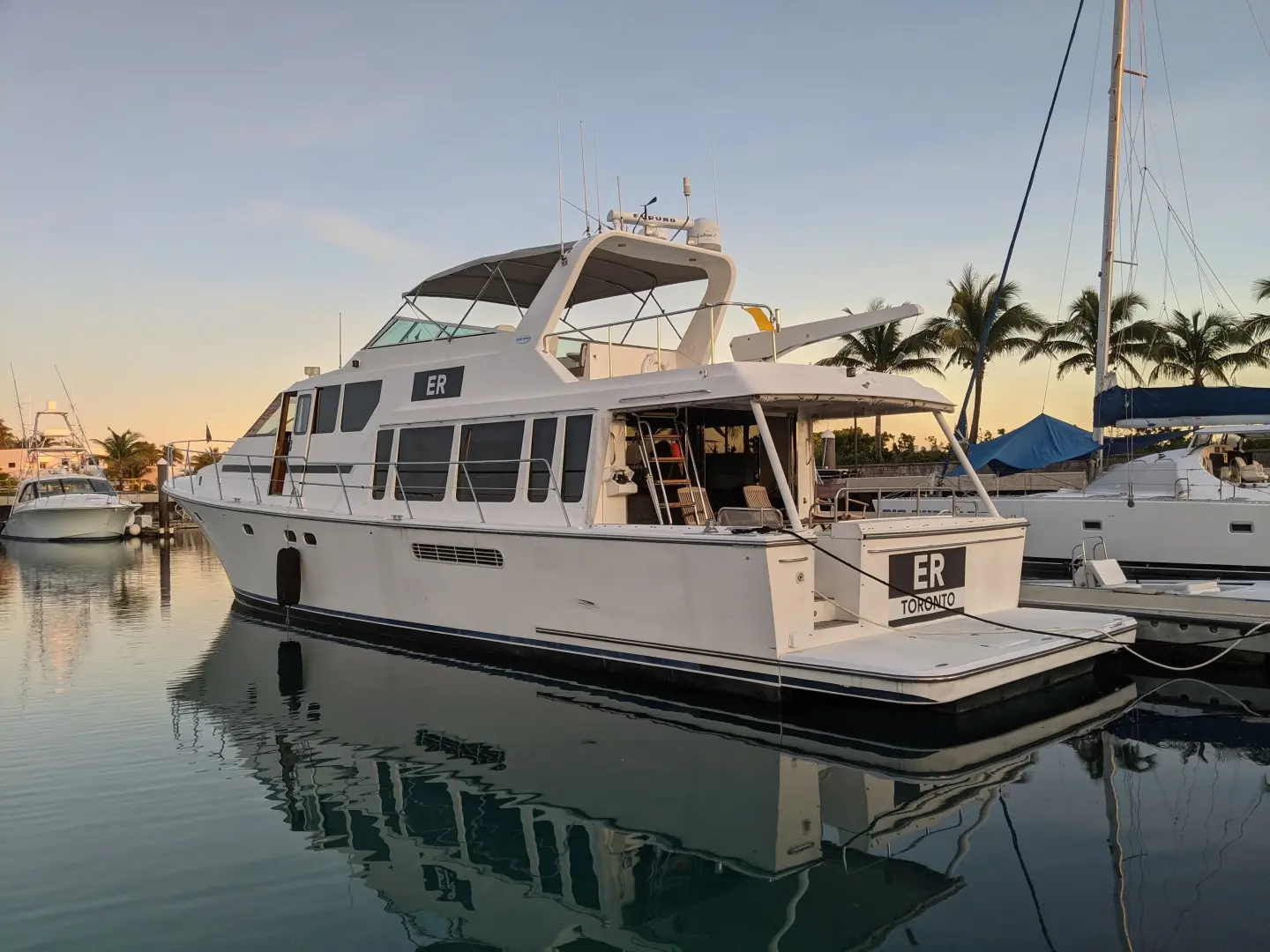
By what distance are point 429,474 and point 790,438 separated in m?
3.99

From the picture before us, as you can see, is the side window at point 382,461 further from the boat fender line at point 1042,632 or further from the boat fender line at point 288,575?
the boat fender line at point 1042,632

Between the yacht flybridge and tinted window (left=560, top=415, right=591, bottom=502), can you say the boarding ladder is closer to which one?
the yacht flybridge

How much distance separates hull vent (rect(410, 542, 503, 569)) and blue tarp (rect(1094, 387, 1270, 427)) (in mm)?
10650

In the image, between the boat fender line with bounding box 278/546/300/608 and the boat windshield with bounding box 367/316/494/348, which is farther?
the boat fender line with bounding box 278/546/300/608

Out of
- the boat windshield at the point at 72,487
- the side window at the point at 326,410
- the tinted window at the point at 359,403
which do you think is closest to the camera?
the tinted window at the point at 359,403

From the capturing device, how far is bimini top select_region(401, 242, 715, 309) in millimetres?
10477

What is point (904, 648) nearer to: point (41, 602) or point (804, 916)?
point (804, 916)

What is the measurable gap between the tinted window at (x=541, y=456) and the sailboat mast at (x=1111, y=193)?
1058cm

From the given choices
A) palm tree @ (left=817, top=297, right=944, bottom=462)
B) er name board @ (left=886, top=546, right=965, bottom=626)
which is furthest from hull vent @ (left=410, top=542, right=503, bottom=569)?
palm tree @ (left=817, top=297, right=944, bottom=462)

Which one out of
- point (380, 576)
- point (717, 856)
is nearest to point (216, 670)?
point (380, 576)

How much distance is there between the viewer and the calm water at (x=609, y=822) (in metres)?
4.43

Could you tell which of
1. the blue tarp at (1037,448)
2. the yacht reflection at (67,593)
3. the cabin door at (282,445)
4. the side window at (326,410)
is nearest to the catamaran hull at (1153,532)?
the blue tarp at (1037,448)

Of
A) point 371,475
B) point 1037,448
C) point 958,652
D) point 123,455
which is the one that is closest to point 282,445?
point 371,475

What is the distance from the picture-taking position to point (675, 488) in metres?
9.27
